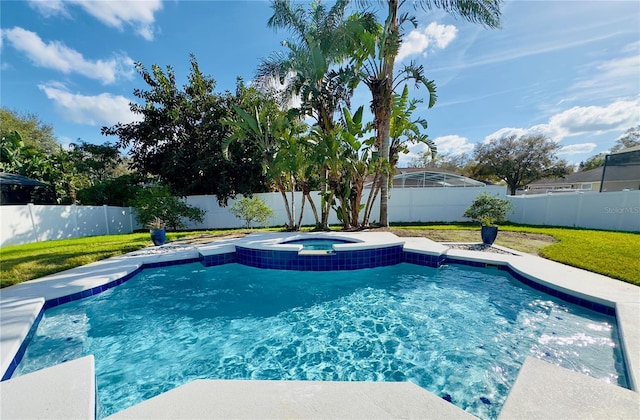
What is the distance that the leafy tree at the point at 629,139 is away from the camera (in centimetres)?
3267

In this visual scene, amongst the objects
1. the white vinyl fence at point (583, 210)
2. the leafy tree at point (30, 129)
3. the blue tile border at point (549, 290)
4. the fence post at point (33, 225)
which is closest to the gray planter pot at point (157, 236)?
the fence post at point (33, 225)

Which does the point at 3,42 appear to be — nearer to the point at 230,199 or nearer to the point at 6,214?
the point at 6,214

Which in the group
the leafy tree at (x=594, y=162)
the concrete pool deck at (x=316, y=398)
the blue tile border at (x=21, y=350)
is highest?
the leafy tree at (x=594, y=162)

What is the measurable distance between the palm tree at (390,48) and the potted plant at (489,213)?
11.3 ft

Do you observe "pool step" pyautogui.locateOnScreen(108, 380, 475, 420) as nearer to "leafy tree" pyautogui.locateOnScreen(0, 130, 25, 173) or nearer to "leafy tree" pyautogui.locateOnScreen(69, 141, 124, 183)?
"leafy tree" pyautogui.locateOnScreen(69, 141, 124, 183)

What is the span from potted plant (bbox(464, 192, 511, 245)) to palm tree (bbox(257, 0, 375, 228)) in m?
5.18

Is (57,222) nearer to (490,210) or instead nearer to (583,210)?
(490,210)

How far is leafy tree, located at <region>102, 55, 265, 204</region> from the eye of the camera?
48.9ft

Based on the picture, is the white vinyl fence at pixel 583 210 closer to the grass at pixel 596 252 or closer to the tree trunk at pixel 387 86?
the grass at pixel 596 252

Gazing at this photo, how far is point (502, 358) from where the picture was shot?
2906mm

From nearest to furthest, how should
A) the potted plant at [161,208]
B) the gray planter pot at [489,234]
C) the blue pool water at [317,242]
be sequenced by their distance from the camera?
the gray planter pot at [489,234] < the blue pool water at [317,242] < the potted plant at [161,208]

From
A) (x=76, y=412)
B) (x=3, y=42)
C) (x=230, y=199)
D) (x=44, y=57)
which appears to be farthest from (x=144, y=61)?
(x=76, y=412)

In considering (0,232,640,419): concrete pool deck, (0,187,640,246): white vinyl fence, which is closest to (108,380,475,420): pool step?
(0,232,640,419): concrete pool deck

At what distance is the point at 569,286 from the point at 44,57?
20.4 m
